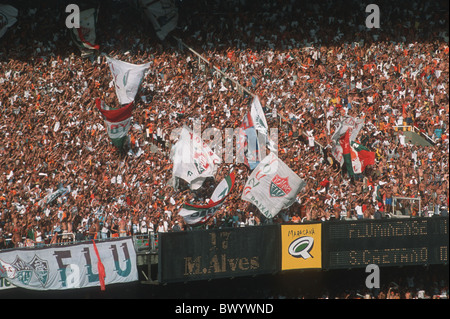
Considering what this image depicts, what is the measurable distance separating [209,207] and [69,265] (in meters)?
4.04

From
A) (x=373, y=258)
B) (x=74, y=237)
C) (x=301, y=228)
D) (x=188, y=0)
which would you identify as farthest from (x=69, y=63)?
(x=373, y=258)

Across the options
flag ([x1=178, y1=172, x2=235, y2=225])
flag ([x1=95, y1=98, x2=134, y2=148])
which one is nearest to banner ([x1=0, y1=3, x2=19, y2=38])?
flag ([x1=95, y1=98, x2=134, y2=148])

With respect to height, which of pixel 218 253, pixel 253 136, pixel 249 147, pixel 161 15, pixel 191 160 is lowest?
pixel 218 253

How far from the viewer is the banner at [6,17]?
22.5 metres

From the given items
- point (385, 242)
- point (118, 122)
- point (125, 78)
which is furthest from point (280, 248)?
point (125, 78)

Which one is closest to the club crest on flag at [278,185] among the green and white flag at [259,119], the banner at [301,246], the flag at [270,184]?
the flag at [270,184]

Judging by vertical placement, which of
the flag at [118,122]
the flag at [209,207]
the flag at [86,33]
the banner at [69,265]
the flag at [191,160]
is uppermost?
the flag at [86,33]

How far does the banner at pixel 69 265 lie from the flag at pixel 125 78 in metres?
5.76

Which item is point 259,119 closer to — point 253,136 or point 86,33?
point 253,136

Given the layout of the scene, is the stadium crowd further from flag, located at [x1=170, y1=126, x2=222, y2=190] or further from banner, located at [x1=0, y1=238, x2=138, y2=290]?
banner, located at [x1=0, y1=238, x2=138, y2=290]

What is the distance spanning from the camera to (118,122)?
69.9ft

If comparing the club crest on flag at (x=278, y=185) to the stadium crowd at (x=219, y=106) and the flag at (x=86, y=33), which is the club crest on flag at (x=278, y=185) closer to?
A: the stadium crowd at (x=219, y=106)

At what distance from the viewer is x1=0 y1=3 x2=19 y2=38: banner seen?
22.5 meters

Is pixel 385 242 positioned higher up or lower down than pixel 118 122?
lower down
